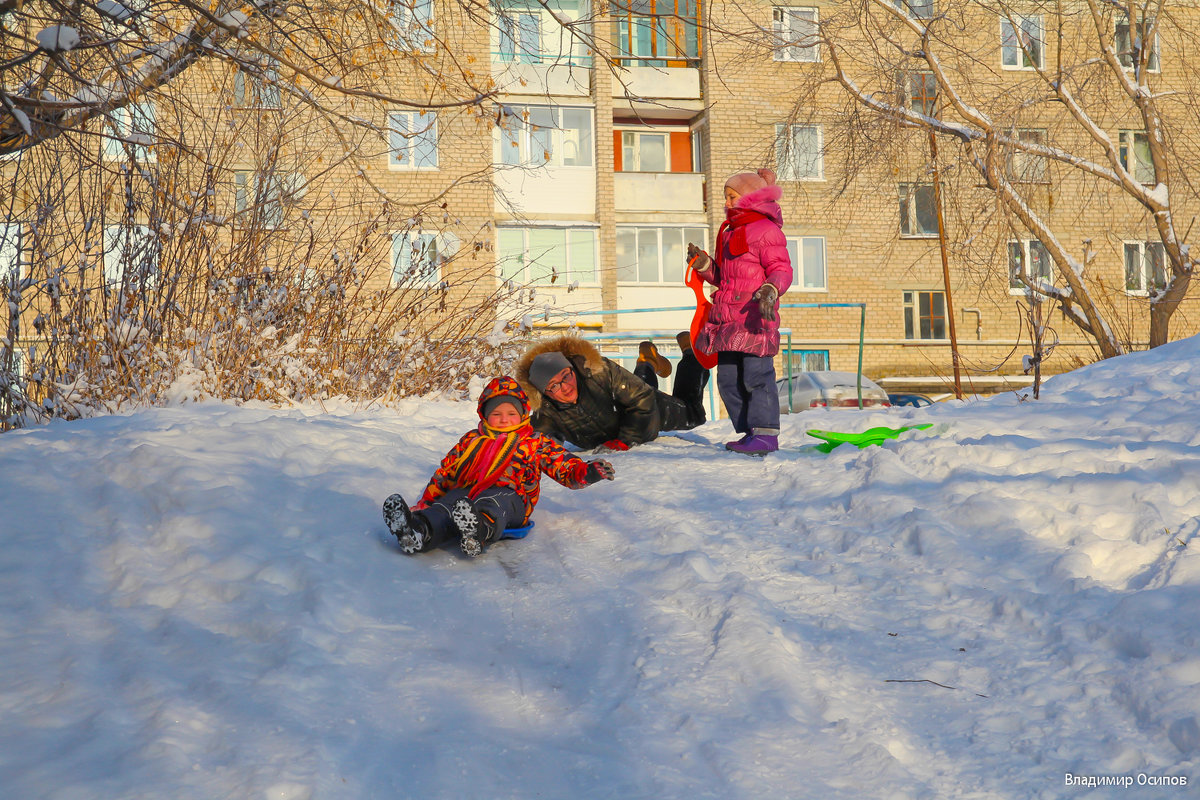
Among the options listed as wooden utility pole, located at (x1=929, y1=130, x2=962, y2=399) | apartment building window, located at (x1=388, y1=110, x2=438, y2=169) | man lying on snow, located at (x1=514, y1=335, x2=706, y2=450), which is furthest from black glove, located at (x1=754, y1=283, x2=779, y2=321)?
wooden utility pole, located at (x1=929, y1=130, x2=962, y2=399)

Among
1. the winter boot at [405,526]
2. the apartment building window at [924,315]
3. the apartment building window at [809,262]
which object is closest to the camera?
the winter boot at [405,526]

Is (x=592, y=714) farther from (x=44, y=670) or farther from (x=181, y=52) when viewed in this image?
(x=181, y=52)

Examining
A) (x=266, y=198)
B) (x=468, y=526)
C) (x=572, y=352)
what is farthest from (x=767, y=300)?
(x=266, y=198)

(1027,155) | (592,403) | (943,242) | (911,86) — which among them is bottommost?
(592,403)

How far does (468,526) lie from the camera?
3742 mm

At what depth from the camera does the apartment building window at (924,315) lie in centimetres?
2581

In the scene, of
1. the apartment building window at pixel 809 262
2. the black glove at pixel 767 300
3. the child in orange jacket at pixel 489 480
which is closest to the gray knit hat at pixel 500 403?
the child in orange jacket at pixel 489 480

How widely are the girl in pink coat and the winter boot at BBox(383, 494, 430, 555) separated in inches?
104

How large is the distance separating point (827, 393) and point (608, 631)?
13295 millimetres

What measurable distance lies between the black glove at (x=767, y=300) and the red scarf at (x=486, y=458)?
2.02 meters

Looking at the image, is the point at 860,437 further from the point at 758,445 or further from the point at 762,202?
the point at 762,202

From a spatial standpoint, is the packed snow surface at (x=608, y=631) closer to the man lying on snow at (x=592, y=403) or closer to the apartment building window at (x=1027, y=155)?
the man lying on snow at (x=592, y=403)

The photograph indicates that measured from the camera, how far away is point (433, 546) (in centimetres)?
378

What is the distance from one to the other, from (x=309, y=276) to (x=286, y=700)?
607 centimetres
